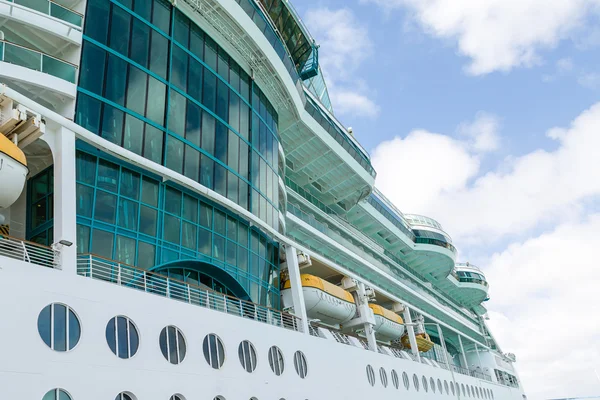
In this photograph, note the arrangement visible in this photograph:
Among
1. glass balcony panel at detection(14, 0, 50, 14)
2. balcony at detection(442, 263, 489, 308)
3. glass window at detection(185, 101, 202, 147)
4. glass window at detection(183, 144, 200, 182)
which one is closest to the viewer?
glass balcony panel at detection(14, 0, 50, 14)

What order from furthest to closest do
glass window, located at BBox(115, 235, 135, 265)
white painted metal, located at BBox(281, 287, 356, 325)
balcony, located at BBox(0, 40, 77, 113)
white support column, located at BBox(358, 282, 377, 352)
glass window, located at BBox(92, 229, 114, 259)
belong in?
white support column, located at BBox(358, 282, 377, 352), white painted metal, located at BBox(281, 287, 356, 325), glass window, located at BBox(115, 235, 135, 265), glass window, located at BBox(92, 229, 114, 259), balcony, located at BBox(0, 40, 77, 113)

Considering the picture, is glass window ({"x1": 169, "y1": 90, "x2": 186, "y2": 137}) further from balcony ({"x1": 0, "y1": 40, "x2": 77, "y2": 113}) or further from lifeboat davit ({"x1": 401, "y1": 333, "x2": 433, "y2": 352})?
lifeboat davit ({"x1": 401, "y1": 333, "x2": 433, "y2": 352})

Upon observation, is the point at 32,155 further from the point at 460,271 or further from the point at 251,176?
the point at 460,271

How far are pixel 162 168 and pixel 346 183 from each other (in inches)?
732

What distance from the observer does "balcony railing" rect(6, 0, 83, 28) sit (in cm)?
1433

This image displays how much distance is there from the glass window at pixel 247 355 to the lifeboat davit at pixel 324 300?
5448 millimetres

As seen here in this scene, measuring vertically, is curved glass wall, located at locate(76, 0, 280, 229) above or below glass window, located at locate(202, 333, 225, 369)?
above

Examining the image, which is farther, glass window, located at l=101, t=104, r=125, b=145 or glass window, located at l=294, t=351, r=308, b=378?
glass window, located at l=294, t=351, r=308, b=378

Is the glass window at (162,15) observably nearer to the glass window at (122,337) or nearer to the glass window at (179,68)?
the glass window at (179,68)

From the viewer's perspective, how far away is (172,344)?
484 inches

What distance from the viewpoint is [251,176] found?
1984 centimetres

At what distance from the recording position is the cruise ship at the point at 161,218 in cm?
1060

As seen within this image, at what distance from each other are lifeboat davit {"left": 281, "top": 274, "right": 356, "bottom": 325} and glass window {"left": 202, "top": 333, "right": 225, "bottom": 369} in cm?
664

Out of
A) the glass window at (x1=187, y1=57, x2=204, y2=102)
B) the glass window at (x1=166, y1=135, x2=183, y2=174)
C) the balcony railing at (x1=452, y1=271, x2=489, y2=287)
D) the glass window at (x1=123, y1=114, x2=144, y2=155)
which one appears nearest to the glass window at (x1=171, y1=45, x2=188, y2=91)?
the glass window at (x1=187, y1=57, x2=204, y2=102)
